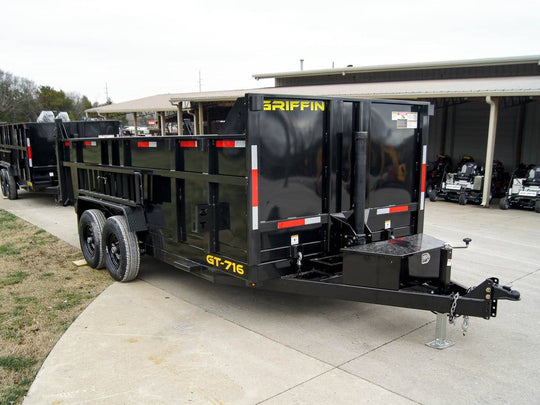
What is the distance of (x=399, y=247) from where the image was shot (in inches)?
169

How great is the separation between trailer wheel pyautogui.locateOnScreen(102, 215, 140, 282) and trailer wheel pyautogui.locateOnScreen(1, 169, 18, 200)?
870 centimetres

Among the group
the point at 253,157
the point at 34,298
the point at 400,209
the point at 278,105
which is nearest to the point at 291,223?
the point at 253,157

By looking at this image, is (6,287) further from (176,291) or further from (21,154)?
(21,154)

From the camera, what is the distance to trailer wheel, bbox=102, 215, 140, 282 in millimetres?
5836

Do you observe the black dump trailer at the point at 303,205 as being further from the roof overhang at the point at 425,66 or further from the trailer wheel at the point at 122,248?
the roof overhang at the point at 425,66

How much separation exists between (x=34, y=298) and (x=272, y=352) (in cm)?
304

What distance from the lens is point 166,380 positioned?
12.2 ft

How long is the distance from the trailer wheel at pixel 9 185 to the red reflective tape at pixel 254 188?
455 inches

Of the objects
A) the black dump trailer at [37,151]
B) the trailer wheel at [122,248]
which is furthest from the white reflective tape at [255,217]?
the black dump trailer at [37,151]

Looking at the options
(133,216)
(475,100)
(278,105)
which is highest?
(475,100)

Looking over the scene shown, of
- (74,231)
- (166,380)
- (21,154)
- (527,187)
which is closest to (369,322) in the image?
(166,380)

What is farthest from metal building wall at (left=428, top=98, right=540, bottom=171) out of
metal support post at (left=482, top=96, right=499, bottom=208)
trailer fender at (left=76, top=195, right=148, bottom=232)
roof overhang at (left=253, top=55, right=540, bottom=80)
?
trailer fender at (left=76, top=195, right=148, bottom=232)

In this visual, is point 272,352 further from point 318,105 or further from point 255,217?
point 318,105

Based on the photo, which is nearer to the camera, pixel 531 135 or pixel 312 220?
pixel 312 220
